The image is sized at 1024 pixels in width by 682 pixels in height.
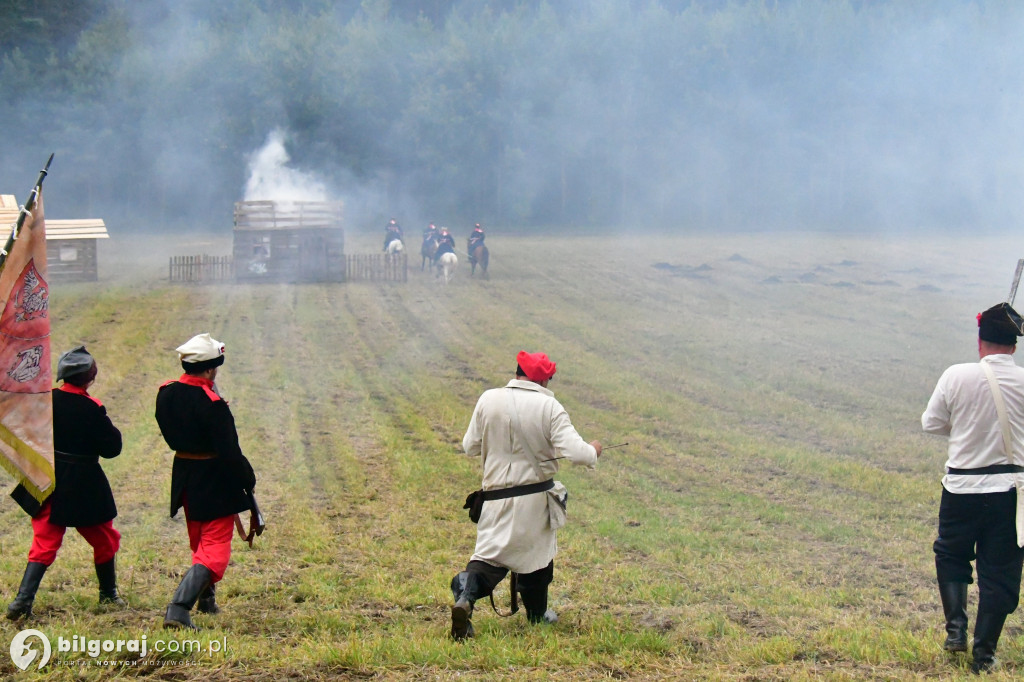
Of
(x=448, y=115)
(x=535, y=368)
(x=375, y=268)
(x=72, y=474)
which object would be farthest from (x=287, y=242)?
(x=535, y=368)

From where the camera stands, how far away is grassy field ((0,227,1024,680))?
4.73 metres

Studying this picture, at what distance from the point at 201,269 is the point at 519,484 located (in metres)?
21.7

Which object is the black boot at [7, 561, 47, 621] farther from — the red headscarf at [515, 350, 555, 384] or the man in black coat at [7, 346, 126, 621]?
the red headscarf at [515, 350, 555, 384]

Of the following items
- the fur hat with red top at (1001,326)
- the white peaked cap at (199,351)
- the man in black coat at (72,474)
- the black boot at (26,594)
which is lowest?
the black boot at (26,594)

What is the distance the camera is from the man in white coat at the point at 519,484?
191 inches

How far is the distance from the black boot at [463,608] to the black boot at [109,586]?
6.52ft

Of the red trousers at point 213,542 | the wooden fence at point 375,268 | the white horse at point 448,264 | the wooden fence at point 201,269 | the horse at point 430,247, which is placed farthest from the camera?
the horse at point 430,247

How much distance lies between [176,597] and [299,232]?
20416 mm

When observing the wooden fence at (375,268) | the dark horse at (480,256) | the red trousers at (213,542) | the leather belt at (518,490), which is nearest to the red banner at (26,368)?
the red trousers at (213,542)

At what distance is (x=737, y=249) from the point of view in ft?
109

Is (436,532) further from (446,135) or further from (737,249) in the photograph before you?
(446,135)

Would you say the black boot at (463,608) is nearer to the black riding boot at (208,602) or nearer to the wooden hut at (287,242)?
the black riding boot at (208,602)

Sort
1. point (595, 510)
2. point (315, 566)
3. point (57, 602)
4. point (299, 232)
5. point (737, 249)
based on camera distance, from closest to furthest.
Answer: point (57, 602) < point (315, 566) < point (595, 510) < point (299, 232) < point (737, 249)

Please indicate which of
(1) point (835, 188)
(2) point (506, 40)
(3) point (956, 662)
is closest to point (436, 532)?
(3) point (956, 662)
